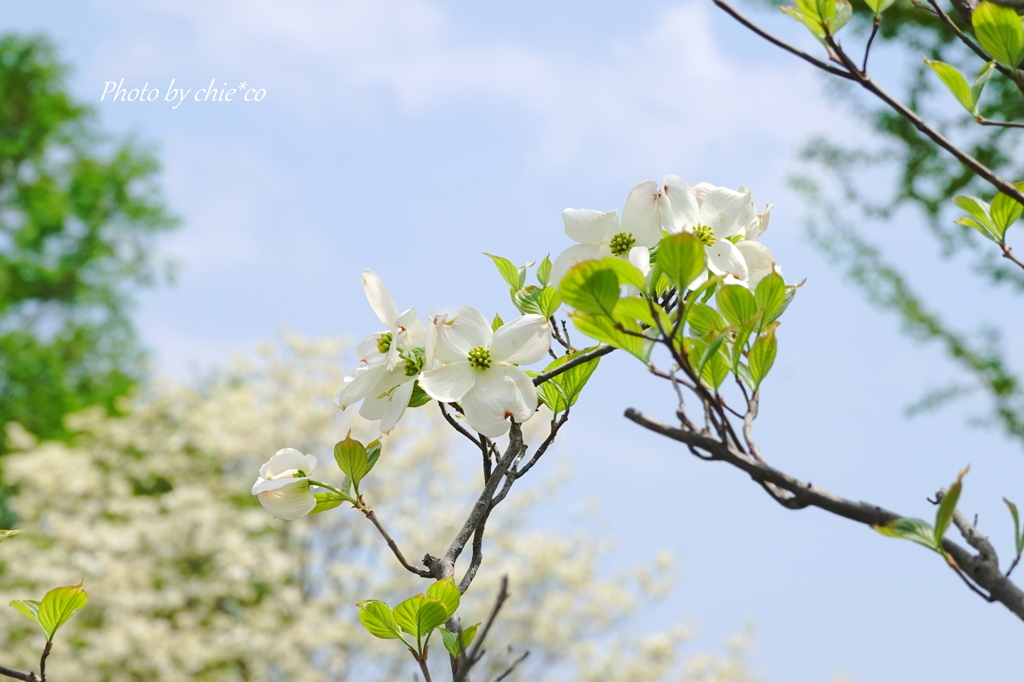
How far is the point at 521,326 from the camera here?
0.48 metres

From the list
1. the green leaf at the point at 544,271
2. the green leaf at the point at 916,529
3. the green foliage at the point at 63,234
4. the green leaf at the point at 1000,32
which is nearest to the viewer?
the green leaf at the point at 916,529

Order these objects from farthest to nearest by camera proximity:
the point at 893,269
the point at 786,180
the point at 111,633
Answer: the point at 111,633 → the point at 786,180 → the point at 893,269

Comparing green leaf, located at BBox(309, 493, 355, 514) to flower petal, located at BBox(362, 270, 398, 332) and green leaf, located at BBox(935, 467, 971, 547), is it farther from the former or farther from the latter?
green leaf, located at BBox(935, 467, 971, 547)

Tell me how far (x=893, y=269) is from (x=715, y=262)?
11.9 ft

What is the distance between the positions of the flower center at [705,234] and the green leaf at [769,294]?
2.4 inches

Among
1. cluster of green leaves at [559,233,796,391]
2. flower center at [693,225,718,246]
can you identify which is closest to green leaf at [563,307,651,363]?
cluster of green leaves at [559,233,796,391]

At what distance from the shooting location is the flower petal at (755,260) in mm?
503

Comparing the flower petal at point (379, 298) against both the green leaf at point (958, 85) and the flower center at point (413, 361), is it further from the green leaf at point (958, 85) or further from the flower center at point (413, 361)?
the green leaf at point (958, 85)

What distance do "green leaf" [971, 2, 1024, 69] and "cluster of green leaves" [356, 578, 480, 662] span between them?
17.2 inches

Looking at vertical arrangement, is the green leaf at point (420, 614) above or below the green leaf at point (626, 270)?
below

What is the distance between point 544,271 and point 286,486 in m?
0.22

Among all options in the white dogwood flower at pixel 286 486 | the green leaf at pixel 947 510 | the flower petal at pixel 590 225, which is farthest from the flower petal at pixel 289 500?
the green leaf at pixel 947 510

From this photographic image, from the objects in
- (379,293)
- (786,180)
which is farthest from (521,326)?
(786,180)

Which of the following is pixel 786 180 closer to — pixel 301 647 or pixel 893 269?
pixel 893 269
